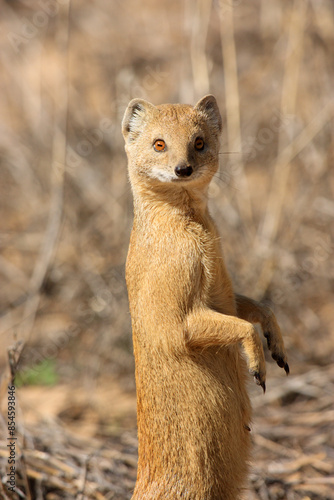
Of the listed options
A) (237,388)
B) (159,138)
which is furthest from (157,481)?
(159,138)

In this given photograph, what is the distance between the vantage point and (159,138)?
→ 3.47 meters

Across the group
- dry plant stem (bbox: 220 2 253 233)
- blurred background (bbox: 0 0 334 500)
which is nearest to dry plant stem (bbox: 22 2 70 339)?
blurred background (bbox: 0 0 334 500)

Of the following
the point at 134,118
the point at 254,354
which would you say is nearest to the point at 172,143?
the point at 134,118

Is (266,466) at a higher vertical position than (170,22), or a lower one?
lower

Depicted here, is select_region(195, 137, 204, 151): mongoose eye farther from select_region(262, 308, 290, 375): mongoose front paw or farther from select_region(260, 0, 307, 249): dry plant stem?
select_region(260, 0, 307, 249): dry plant stem

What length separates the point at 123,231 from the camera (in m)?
6.94

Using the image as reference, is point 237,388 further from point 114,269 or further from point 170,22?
point 170,22

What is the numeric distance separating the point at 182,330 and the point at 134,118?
52.5 inches

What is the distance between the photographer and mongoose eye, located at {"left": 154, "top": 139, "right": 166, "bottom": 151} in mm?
3445

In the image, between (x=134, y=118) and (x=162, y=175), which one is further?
(x=134, y=118)

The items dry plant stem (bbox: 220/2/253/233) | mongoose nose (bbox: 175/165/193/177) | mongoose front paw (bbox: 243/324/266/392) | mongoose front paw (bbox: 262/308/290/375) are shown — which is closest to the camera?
mongoose nose (bbox: 175/165/193/177)

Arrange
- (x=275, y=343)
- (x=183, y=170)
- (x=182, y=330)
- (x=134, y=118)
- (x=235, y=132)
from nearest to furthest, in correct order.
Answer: (x=183, y=170), (x=182, y=330), (x=275, y=343), (x=134, y=118), (x=235, y=132)

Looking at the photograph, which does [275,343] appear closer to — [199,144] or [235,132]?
[199,144]

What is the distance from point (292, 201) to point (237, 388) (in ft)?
13.0
